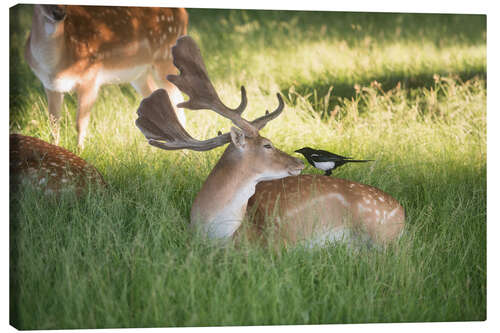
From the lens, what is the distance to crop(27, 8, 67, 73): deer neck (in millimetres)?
3244

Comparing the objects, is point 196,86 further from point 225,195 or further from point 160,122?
point 225,195

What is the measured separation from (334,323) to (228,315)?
0.40 metres

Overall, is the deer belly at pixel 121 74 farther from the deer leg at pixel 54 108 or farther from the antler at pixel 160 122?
the antler at pixel 160 122

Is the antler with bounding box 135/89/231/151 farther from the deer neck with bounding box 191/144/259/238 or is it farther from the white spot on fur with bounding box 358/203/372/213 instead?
the white spot on fur with bounding box 358/203/372/213

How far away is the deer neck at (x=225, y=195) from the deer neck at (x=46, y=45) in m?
1.07

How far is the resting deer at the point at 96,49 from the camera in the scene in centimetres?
336

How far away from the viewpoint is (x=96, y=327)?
268cm

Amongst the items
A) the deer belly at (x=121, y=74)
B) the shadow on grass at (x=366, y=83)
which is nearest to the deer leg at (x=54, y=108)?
the deer belly at (x=121, y=74)

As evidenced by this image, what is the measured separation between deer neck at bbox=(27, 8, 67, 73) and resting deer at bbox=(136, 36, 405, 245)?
2.28 feet

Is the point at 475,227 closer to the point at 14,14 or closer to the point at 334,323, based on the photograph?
the point at 334,323

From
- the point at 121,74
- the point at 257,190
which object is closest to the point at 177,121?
the point at 257,190

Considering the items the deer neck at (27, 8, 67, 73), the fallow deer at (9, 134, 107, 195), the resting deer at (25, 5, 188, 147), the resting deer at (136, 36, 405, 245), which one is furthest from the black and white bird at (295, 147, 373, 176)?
the deer neck at (27, 8, 67, 73)

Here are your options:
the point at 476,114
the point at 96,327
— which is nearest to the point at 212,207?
the point at 96,327

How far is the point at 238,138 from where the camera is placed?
109 inches
